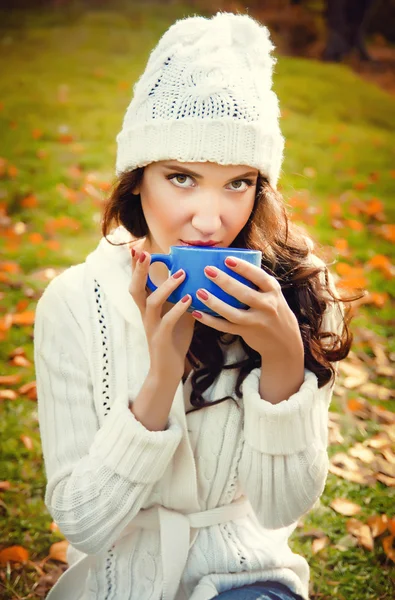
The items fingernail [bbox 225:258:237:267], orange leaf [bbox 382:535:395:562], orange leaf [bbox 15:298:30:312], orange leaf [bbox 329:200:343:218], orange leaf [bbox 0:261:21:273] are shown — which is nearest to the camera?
fingernail [bbox 225:258:237:267]

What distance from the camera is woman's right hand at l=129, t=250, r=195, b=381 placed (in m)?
1.41

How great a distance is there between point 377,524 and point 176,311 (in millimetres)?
1823

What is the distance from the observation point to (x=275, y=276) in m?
1.94

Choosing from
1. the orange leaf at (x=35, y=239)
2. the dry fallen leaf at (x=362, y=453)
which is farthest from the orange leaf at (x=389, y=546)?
the orange leaf at (x=35, y=239)

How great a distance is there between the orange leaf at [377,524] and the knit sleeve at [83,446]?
1494 millimetres

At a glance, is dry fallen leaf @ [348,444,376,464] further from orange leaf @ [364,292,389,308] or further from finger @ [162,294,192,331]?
finger @ [162,294,192,331]

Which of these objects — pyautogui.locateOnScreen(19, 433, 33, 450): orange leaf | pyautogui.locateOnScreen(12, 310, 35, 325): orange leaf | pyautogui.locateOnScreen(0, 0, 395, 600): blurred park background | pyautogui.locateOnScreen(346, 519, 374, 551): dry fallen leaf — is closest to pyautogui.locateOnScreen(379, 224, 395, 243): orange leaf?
pyautogui.locateOnScreen(0, 0, 395, 600): blurred park background

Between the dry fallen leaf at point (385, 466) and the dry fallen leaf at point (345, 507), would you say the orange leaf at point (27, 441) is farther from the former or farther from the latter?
the dry fallen leaf at point (385, 466)

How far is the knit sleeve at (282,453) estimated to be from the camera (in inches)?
64.4

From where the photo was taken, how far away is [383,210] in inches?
241

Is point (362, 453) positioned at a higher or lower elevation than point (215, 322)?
lower

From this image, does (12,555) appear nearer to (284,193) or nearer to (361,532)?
(361,532)

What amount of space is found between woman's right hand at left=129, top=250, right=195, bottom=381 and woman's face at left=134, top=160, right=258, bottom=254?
0.16m

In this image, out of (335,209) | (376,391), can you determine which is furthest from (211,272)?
(335,209)
